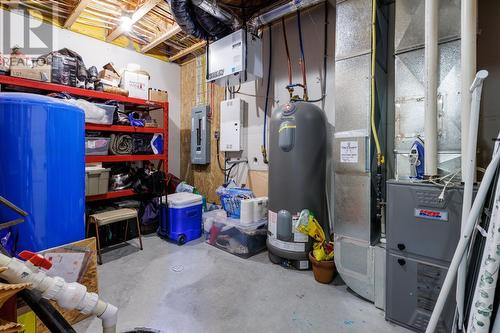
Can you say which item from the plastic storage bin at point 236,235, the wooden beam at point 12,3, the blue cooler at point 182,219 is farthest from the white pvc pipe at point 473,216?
the wooden beam at point 12,3

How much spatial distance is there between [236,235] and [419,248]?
1.81m

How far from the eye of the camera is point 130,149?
3.43 m

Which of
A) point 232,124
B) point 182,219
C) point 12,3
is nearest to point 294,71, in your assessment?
point 232,124

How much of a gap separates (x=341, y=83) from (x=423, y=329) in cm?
187

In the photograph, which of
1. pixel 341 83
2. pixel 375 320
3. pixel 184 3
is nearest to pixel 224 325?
pixel 375 320

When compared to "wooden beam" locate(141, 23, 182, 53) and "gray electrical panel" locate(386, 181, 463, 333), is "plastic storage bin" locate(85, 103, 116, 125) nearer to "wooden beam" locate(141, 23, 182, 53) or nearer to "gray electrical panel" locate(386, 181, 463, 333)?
"wooden beam" locate(141, 23, 182, 53)

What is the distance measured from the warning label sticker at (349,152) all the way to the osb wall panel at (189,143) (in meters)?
2.38

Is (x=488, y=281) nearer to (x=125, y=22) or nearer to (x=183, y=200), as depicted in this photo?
(x=183, y=200)

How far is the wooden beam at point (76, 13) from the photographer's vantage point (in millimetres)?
2885

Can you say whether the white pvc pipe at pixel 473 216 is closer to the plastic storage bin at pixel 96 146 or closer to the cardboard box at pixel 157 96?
the plastic storage bin at pixel 96 146

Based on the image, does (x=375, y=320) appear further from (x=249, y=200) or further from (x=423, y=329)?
(x=249, y=200)

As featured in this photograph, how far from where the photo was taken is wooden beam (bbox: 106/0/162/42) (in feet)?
9.41

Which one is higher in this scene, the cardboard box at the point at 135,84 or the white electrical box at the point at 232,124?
the cardboard box at the point at 135,84

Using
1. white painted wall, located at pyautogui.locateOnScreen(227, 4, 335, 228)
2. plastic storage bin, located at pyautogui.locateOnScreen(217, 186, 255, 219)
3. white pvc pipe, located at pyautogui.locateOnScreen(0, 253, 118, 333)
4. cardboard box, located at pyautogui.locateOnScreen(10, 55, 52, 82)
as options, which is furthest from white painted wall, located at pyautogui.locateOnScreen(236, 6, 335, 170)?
white pvc pipe, located at pyautogui.locateOnScreen(0, 253, 118, 333)
